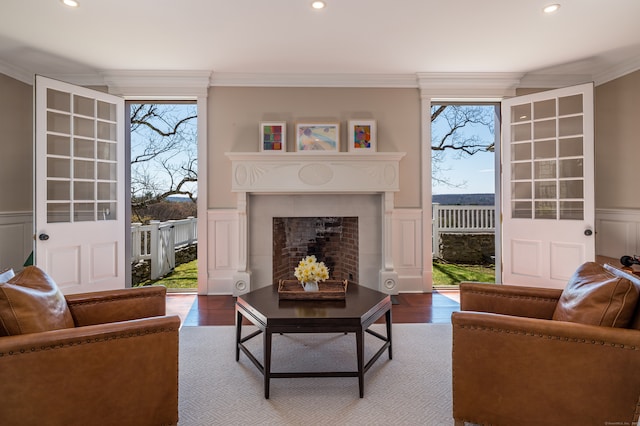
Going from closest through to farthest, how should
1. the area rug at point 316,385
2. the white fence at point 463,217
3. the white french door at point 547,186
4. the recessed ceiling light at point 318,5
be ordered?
1. the area rug at point 316,385
2. the recessed ceiling light at point 318,5
3. the white french door at point 547,186
4. the white fence at point 463,217

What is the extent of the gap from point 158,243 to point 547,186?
5.24 m

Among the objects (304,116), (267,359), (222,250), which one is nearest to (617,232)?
(304,116)

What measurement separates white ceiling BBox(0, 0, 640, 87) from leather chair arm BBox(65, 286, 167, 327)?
212 centimetres

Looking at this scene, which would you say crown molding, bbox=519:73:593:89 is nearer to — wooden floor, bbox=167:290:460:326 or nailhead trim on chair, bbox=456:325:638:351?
wooden floor, bbox=167:290:460:326

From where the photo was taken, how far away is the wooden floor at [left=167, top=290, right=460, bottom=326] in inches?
123

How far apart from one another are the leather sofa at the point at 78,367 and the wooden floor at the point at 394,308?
161cm

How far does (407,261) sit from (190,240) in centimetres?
394

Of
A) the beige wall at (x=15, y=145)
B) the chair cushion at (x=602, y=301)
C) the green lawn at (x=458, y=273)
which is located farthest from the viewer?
the green lawn at (x=458, y=273)

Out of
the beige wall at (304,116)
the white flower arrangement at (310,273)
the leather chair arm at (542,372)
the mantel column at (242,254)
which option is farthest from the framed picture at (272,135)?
the leather chair arm at (542,372)

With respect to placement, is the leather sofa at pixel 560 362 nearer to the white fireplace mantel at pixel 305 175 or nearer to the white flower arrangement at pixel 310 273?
the white flower arrangement at pixel 310 273

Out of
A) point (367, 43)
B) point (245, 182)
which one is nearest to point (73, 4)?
point (245, 182)

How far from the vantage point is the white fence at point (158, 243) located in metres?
5.05

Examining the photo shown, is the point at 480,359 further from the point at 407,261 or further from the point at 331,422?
the point at 407,261

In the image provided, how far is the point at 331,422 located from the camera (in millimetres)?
1647
